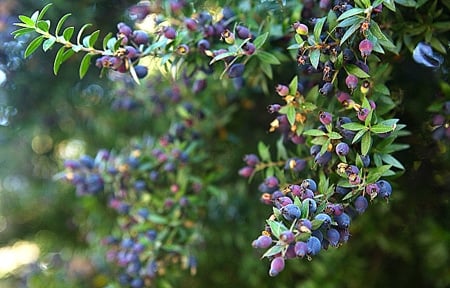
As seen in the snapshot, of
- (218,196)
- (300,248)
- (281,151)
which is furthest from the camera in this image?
(218,196)

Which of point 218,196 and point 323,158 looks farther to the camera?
point 218,196

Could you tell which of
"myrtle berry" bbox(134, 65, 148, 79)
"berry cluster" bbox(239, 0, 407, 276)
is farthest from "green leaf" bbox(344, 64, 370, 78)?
"myrtle berry" bbox(134, 65, 148, 79)

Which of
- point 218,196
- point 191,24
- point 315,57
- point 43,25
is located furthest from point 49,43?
point 218,196

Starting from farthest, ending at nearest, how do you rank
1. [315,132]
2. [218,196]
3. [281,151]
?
[218,196]
[281,151]
[315,132]

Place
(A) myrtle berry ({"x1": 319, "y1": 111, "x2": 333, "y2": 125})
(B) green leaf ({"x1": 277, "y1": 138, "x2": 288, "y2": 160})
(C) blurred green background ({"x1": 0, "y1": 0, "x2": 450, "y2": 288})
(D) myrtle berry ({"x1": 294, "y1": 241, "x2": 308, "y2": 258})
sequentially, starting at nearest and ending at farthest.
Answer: (D) myrtle berry ({"x1": 294, "y1": 241, "x2": 308, "y2": 258}) < (A) myrtle berry ({"x1": 319, "y1": 111, "x2": 333, "y2": 125}) < (B) green leaf ({"x1": 277, "y1": 138, "x2": 288, "y2": 160}) < (C) blurred green background ({"x1": 0, "y1": 0, "x2": 450, "y2": 288})

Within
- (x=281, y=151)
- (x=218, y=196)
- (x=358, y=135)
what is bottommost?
(x=218, y=196)

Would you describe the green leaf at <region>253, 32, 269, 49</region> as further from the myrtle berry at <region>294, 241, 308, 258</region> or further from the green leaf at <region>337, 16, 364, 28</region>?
the myrtle berry at <region>294, 241, 308, 258</region>

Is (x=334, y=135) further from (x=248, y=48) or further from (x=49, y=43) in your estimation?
(x=49, y=43)
